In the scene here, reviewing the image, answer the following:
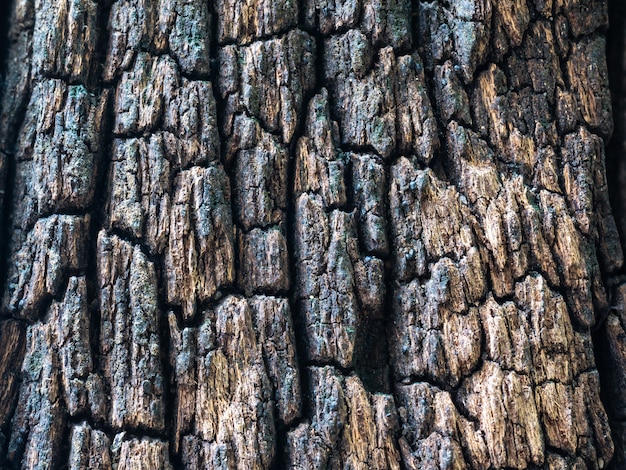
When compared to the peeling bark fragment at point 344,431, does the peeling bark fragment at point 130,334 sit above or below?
above

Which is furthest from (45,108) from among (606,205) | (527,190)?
(606,205)

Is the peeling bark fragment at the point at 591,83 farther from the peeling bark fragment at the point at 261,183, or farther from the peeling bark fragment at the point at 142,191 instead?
the peeling bark fragment at the point at 142,191

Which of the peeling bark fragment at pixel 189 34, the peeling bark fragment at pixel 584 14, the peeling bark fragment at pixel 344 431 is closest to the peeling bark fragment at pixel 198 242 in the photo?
the peeling bark fragment at pixel 189 34

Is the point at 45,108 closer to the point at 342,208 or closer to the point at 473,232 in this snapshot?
the point at 342,208

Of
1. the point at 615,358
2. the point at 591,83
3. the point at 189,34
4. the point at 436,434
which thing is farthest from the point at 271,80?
the point at 615,358

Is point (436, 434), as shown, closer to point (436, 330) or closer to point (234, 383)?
point (436, 330)

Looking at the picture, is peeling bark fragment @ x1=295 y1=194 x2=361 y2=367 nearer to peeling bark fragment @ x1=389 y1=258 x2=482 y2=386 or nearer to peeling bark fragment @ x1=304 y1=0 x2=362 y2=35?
peeling bark fragment @ x1=389 y1=258 x2=482 y2=386
